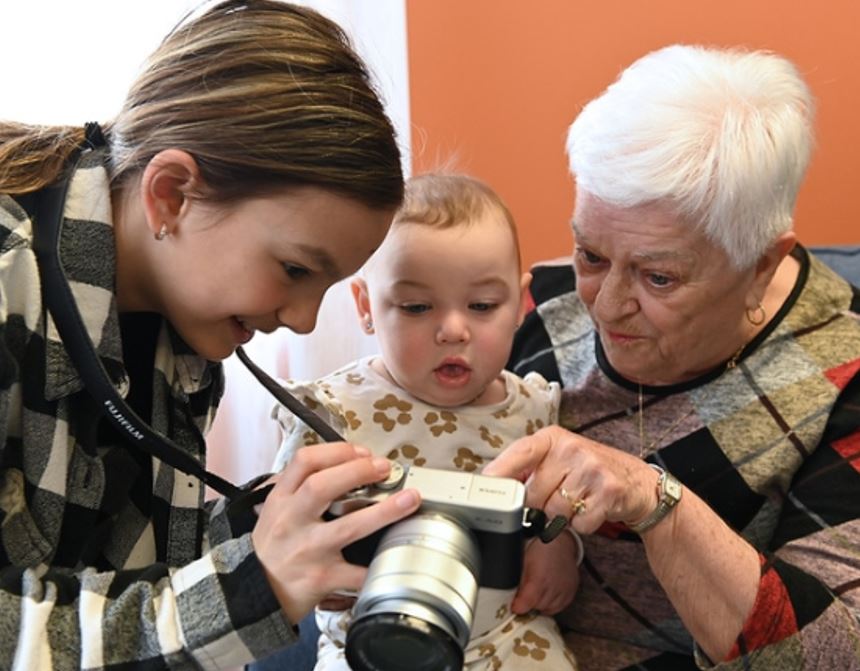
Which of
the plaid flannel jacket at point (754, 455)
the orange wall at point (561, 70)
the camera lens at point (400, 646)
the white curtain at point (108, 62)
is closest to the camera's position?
the camera lens at point (400, 646)

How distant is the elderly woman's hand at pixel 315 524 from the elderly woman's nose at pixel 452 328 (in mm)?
355

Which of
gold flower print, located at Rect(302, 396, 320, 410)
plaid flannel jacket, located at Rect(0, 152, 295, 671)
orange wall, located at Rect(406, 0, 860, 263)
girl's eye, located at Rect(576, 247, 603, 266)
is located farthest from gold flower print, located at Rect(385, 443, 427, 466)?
orange wall, located at Rect(406, 0, 860, 263)

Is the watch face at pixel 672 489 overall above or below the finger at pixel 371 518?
below

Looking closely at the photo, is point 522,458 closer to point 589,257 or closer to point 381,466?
point 381,466

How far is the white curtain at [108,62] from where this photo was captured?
1.49 meters

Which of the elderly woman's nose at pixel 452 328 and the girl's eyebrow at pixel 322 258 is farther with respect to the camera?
the elderly woman's nose at pixel 452 328

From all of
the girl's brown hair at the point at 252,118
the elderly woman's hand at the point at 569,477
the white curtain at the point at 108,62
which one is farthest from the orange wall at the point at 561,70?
the elderly woman's hand at the point at 569,477

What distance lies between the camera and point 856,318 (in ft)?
4.07

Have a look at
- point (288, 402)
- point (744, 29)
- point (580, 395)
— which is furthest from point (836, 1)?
point (288, 402)

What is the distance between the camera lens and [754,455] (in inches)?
46.6

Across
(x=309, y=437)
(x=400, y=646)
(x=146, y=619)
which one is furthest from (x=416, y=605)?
(x=309, y=437)

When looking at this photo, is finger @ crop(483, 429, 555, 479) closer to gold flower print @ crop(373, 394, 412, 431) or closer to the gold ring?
the gold ring

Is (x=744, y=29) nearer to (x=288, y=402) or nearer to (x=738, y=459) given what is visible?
(x=738, y=459)

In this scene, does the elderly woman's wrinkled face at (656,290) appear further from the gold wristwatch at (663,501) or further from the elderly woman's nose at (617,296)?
the gold wristwatch at (663,501)
